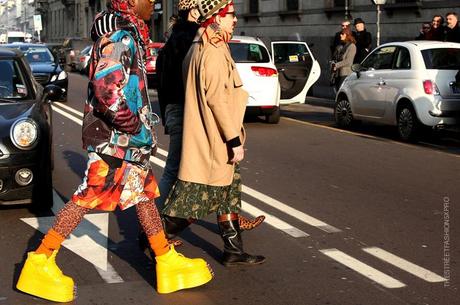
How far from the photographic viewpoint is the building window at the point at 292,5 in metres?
30.3

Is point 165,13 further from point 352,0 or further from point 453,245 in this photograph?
point 453,245

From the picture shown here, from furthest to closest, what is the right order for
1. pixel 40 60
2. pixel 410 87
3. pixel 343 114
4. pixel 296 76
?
pixel 40 60 < pixel 296 76 < pixel 343 114 < pixel 410 87

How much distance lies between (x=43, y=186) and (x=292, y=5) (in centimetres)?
2477

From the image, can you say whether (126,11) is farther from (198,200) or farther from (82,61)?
(82,61)

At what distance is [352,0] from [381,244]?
2088 cm

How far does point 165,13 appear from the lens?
4694 cm

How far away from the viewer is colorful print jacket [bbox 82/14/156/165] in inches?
179

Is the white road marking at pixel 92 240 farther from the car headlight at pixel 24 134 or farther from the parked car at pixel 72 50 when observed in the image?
the parked car at pixel 72 50

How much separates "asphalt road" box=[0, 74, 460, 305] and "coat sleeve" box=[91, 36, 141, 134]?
1.09 m

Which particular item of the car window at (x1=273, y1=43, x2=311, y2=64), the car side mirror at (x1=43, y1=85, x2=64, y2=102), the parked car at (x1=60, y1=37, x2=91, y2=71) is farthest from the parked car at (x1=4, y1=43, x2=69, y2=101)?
the parked car at (x1=60, y1=37, x2=91, y2=71)

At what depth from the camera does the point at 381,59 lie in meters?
13.4

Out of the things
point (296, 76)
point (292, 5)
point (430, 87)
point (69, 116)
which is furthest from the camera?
point (292, 5)

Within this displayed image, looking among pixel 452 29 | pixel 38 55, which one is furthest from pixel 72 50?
pixel 452 29

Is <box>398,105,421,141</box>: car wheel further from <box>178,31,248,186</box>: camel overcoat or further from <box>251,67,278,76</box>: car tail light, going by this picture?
<box>178,31,248,186</box>: camel overcoat
